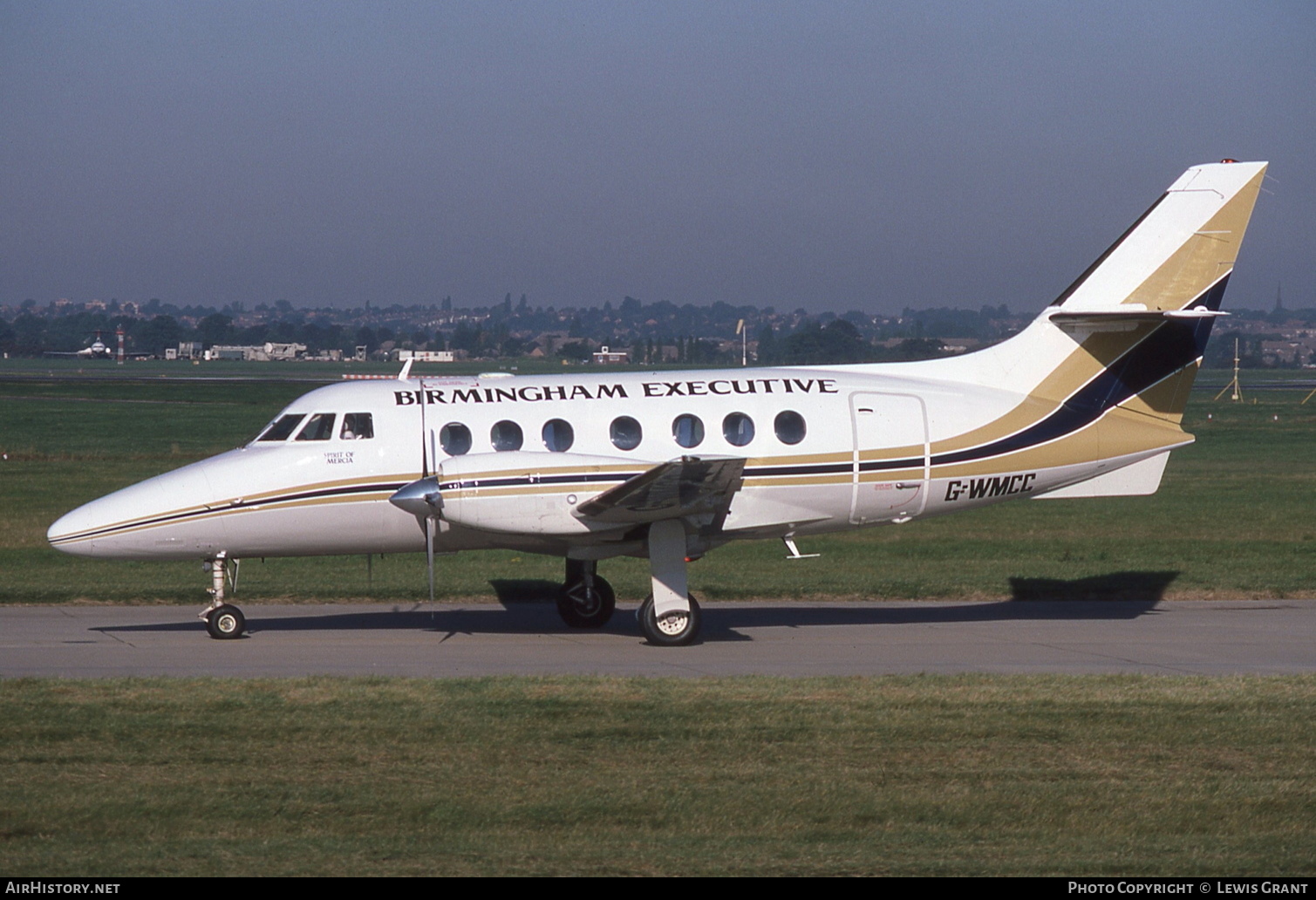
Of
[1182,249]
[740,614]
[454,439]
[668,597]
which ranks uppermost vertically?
[1182,249]

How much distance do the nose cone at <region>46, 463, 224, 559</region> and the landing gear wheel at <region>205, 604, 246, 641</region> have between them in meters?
0.78

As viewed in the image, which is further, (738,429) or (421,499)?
(738,429)

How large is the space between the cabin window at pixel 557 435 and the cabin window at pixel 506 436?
0.94 feet

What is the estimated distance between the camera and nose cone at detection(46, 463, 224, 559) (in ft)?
49.6

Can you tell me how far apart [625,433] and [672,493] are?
1.33m

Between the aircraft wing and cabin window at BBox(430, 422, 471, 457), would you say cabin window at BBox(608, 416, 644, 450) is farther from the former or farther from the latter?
cabin window at BBox(430, 422, 471, 457)

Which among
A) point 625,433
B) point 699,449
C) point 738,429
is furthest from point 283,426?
point 738,429

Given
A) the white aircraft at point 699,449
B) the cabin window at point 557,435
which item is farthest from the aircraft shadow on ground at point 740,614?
the cabin window at point 557,435

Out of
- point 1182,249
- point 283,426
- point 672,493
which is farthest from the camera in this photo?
point 1182,249

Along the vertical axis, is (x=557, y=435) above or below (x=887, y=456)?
above

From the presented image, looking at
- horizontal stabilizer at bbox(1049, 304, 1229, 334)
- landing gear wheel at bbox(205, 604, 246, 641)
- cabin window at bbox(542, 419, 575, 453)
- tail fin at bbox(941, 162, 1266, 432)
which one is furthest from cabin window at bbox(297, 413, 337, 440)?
horizontal stabilizer at bbox(1049, 304, 1229, 334)

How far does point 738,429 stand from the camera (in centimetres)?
1566

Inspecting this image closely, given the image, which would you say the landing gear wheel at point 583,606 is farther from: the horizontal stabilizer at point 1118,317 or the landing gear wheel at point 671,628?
the horizontal stabilizer at point 1118,317

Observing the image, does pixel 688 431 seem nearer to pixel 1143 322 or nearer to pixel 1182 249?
pixel 1143 322
